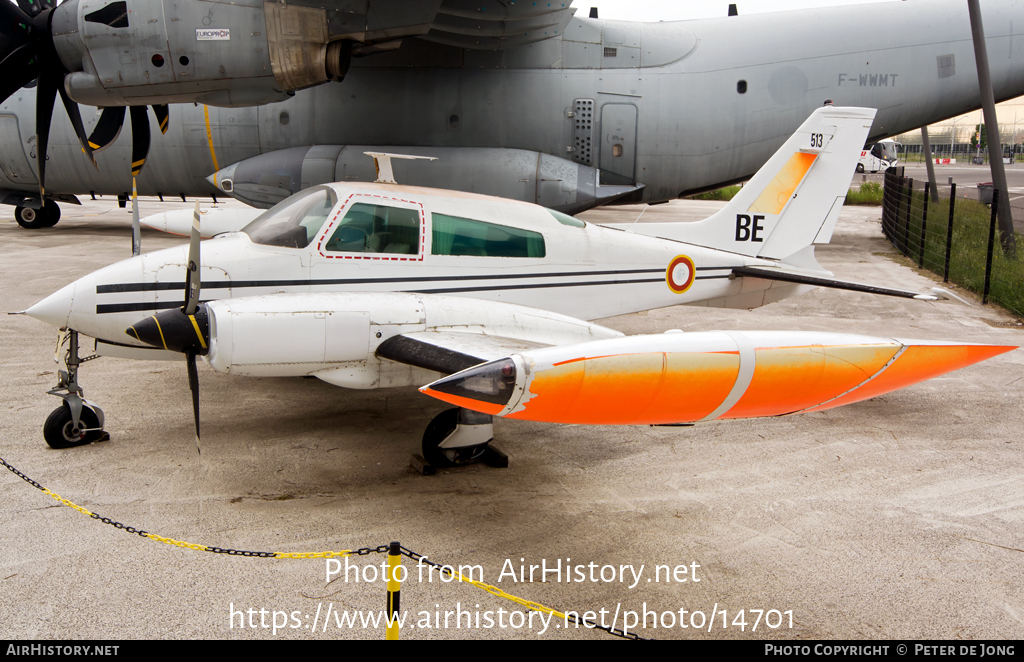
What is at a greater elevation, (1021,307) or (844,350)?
(844,350)

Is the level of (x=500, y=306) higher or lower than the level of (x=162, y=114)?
lower

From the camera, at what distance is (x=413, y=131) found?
41.8 feet

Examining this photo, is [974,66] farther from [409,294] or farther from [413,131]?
[409,294]

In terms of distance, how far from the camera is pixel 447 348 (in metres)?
5.86

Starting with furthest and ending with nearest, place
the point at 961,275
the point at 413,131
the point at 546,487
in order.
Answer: the point at 961,275 → the point at 413,131 → the point at 546,487

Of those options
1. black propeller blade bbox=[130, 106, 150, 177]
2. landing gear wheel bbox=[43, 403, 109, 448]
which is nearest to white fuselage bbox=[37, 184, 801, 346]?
landing gear wheel bbox=[43, 403, 109, 448]

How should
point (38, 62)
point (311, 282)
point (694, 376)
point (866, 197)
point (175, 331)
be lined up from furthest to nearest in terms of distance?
1. point (866, 197)
2. point (38, 62)
3. point (311, 282)
4. point (175, 331)
5. point (694, 376)

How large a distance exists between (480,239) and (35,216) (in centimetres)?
1803

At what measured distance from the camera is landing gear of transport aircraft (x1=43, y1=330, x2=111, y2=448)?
21.6 feet

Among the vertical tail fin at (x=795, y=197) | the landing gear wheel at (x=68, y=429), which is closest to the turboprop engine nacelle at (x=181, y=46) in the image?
the landing gear wheel at (x=68, y=429)

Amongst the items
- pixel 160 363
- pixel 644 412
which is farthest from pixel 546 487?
pixel 160 363

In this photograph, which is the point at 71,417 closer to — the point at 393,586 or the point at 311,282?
the point at 311,282

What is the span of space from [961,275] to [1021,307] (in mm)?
2860

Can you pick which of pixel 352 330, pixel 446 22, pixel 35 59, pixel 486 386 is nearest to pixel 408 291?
pixel 352 330
